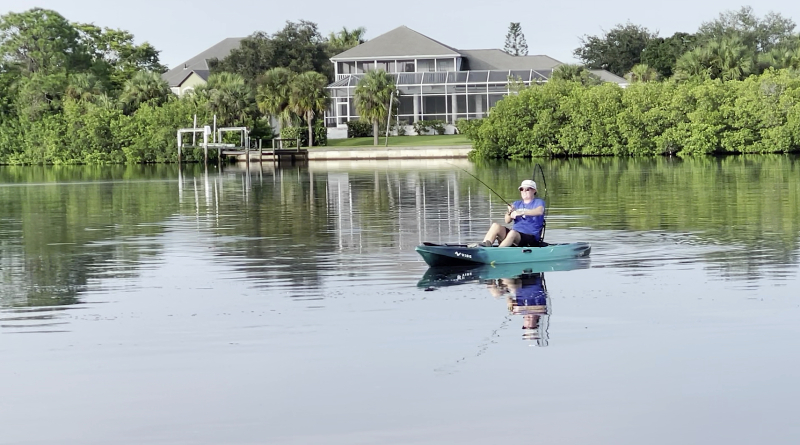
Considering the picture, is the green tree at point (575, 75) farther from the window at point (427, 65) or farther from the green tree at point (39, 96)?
the green tree at point (39, 96)

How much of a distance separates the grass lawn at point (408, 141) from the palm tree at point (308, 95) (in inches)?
122

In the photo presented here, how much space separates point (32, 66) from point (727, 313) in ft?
Result: 319

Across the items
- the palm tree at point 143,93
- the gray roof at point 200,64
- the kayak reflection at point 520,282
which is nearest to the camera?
the kayak reflection at point 520,282

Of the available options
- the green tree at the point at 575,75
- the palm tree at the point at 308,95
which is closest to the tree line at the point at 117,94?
the palm tree at the point at 308,95

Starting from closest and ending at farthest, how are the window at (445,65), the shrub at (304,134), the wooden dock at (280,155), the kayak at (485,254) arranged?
the kayak at (485,254) → the wooden dock at (280,155) → the shrub at (304,134) → the window at (445,65)

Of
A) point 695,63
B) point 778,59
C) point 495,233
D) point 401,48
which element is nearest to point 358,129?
point 401,48

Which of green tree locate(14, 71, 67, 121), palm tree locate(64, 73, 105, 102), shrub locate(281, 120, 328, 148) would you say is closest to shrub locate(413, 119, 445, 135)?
shrub locate(281, 120, 328, 148)

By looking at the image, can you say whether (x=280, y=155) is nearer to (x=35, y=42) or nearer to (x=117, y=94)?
(x=117, y=94)

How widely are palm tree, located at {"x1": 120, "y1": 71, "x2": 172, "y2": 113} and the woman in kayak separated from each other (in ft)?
249

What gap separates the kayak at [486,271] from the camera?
17422mm

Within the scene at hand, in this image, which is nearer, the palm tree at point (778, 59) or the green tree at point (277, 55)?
the palm tree at point (778, 59)

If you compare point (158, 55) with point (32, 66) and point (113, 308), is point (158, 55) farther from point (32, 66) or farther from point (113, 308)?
point (113, 308)

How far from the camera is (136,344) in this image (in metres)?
13.0

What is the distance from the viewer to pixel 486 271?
59.7 feet
